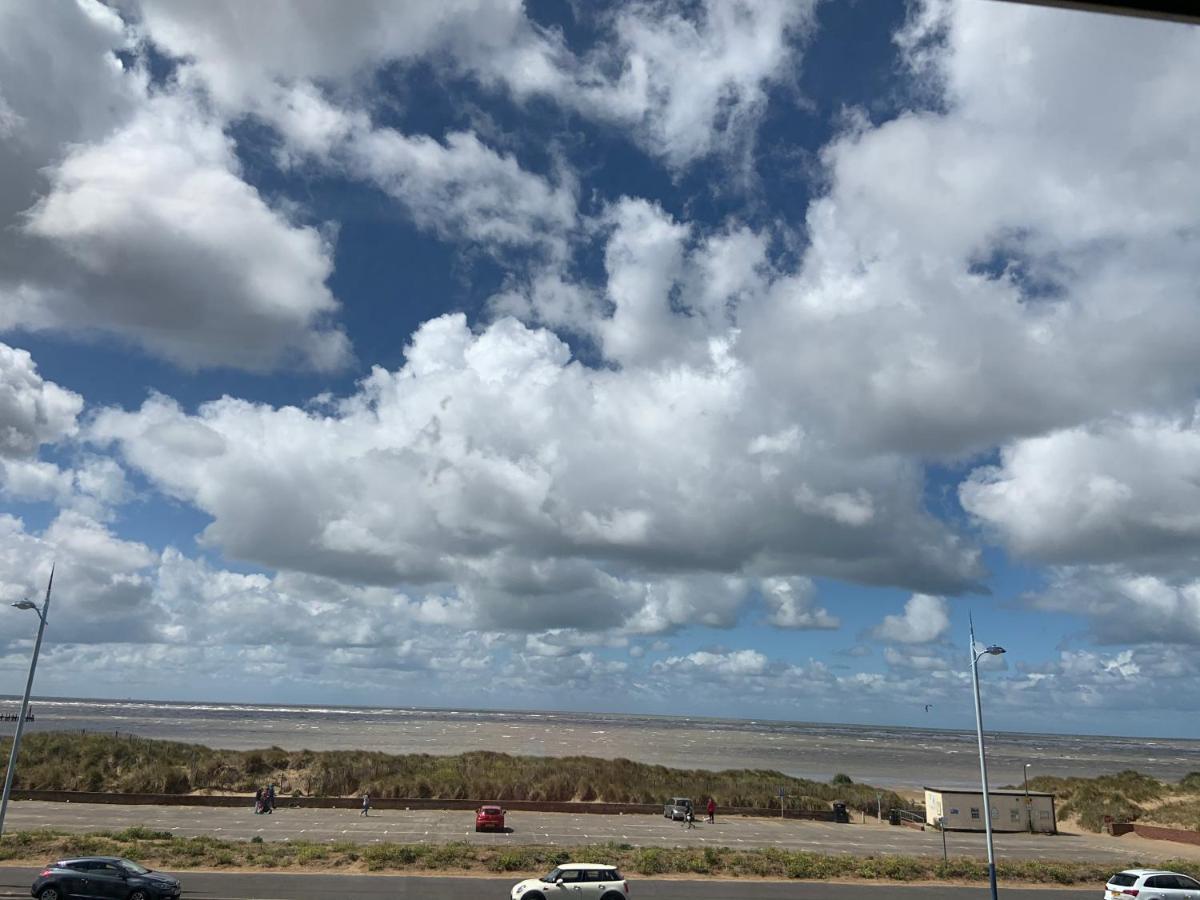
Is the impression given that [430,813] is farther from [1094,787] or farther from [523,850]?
[1094,787]

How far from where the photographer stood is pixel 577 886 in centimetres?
2658

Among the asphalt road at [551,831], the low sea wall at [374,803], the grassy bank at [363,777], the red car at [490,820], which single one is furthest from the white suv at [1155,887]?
the grassy bank at [363,777]

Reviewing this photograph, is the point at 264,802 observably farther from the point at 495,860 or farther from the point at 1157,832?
the point at 1157,832

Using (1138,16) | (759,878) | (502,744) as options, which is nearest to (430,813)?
(759,878)

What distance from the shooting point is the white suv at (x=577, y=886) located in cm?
2628

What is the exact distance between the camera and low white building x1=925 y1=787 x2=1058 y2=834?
5416 centimetres

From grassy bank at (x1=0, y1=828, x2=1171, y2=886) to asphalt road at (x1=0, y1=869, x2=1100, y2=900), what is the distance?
61.7 inches

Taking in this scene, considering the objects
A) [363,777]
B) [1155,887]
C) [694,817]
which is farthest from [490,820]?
[1155,887]

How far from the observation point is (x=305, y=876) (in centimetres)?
3180

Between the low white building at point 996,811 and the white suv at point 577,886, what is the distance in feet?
118

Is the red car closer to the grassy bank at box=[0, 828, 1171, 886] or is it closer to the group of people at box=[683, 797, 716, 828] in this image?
the grassy bank at box=[0, 828, 1171, 886]

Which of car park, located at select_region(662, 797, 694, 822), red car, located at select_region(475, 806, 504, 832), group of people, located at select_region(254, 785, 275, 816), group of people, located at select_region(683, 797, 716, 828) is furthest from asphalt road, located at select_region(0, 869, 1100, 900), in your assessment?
group of people, located at select_region(254, 785, 275, 816)

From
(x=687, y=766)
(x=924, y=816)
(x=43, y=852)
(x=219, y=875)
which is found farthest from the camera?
(x=687, y=766)

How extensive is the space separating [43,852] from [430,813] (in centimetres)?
2489
